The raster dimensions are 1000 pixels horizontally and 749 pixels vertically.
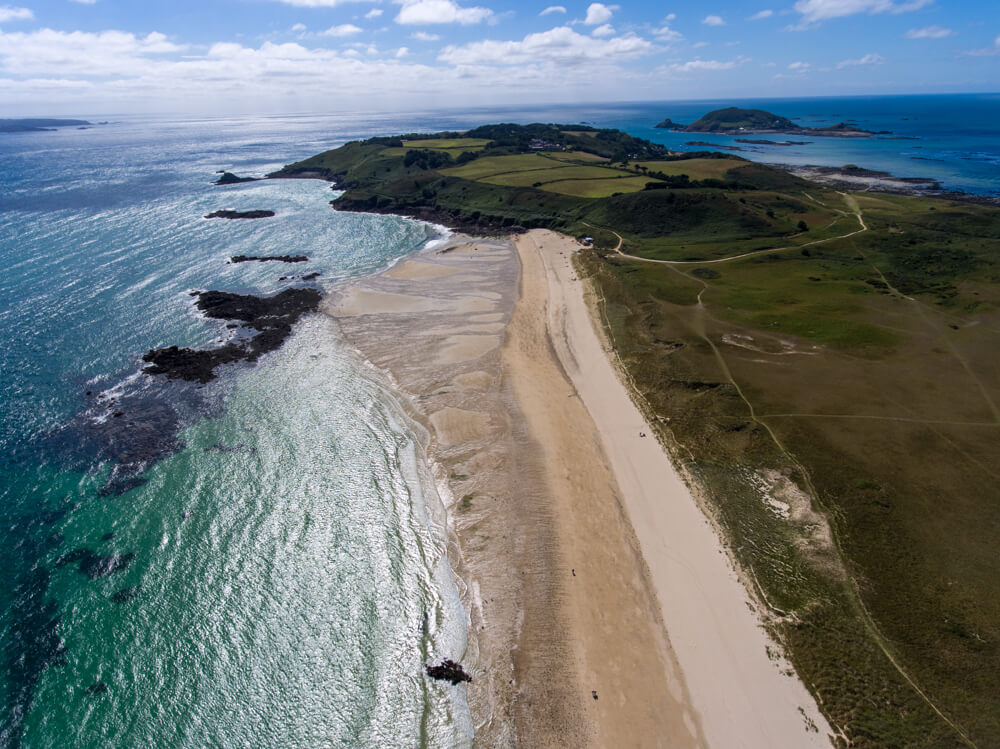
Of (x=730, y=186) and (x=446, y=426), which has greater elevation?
(x=730, y=186)

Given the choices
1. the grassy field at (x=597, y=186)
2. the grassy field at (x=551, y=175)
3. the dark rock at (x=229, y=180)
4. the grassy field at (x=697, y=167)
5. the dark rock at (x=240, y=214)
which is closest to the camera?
the dark rock at (x=240, y=214)

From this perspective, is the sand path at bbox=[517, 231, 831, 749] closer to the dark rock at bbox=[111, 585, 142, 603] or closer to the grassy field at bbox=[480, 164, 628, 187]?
the dark rock at bbox=[111, 585, 142, 603]

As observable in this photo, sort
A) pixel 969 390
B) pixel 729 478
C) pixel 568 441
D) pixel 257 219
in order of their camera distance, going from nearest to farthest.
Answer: pixel 729 478
pixel 568 441
pixel 969 390
pixel 257 219

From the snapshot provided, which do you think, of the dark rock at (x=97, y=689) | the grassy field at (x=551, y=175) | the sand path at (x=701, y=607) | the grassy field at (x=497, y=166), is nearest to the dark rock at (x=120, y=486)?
the dark rock at (x=97, y=689)

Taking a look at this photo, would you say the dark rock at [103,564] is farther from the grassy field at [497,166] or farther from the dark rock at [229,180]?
the dark rock at [229,180]

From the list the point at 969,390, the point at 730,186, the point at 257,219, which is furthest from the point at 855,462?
the point at 257,219

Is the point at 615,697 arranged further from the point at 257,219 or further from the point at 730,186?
the point at 730,186

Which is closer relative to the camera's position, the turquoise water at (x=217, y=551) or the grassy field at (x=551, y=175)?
the turquoise water at (x=217, y=551)
